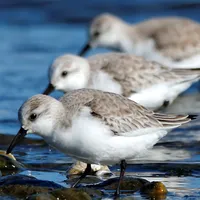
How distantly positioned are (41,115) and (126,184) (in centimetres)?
107

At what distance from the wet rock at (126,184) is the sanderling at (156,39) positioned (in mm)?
5335

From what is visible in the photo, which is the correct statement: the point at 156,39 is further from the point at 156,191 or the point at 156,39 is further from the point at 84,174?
the point at 156,191

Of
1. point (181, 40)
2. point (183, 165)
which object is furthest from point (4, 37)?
point (183, 165)

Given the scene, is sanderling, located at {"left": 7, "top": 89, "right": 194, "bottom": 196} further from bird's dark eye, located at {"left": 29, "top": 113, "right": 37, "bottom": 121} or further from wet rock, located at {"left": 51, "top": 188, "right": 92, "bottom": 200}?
wet rock, located at {"left": 51, "top": 188, "right": 92, "bottom": 200}

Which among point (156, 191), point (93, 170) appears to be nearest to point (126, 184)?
point (156, 191)

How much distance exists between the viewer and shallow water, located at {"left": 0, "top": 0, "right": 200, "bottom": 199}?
7410 mm

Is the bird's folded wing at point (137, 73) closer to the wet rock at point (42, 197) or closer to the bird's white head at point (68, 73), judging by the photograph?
the bird's white head at point (68, 73)

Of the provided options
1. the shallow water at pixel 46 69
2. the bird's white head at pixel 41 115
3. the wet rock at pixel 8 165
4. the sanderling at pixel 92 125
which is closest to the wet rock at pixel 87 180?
the shallow water at pixel 46 69

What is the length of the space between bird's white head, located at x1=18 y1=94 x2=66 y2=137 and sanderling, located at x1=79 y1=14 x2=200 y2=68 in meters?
5.64

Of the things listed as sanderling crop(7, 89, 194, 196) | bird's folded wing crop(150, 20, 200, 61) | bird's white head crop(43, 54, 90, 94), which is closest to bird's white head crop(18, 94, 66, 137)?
sanderling crop(7, 89, 194, 196)

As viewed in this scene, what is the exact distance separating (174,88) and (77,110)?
13.9ft

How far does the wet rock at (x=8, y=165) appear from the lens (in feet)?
23.9

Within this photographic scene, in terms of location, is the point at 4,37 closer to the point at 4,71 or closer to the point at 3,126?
the point at 4,71

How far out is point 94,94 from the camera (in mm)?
6734
